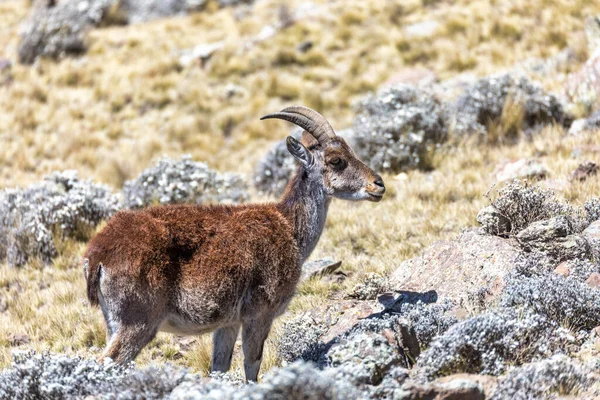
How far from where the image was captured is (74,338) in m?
7.91

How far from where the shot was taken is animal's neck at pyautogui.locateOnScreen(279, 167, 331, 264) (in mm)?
6801

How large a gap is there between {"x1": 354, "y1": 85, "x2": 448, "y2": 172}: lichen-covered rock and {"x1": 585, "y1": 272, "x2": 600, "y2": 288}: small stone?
5669 millimetres

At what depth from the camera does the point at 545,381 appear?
4789 millimetres

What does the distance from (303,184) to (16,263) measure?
5202 mm

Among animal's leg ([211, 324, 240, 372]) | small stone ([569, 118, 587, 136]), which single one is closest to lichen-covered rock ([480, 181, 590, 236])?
animal's leg ([211, 324, 240, 372])

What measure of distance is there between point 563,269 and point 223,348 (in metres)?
3.32

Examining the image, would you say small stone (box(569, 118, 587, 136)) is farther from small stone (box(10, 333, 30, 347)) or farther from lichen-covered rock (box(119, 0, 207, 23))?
lichen-covered rock (box(119, 0, 207, 23))

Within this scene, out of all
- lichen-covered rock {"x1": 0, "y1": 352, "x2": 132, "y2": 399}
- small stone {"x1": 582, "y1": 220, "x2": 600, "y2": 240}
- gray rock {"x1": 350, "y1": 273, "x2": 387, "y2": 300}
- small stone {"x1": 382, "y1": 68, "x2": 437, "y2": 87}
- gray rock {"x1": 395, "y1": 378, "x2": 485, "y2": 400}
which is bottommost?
small stone {"x1": 382, "y1": 68, "x2": 437, "y2": 87}

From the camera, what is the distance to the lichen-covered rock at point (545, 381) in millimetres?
4723

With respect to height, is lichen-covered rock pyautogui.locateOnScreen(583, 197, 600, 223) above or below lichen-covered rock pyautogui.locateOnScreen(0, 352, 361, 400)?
below

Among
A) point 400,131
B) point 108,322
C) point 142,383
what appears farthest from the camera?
point 400,131

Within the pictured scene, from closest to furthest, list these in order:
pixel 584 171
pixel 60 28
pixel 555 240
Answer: pixel 555 240 < pixel 584 171 < pixel 60 28

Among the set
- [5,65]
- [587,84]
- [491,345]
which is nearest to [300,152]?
[491,345]

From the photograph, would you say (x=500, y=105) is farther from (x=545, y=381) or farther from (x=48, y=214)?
(x=545, y=381)
